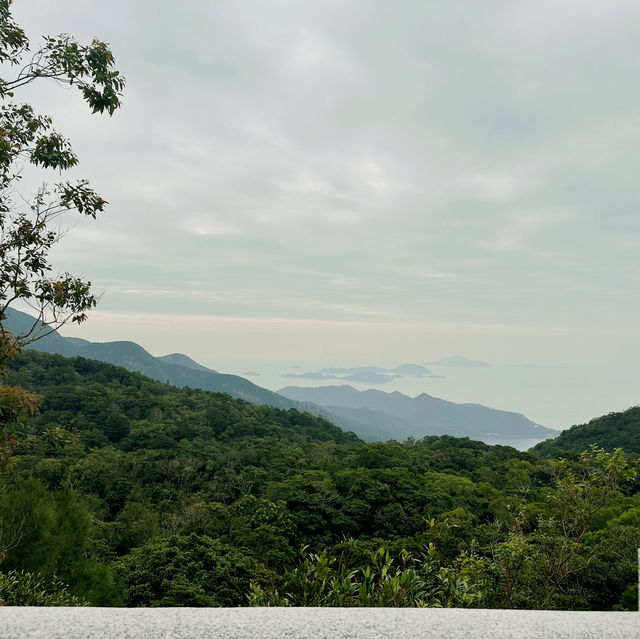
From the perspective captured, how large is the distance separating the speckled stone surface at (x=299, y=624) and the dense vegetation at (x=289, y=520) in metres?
1.83

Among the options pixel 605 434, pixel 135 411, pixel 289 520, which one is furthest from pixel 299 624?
pixel 605 434

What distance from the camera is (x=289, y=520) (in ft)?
69.8

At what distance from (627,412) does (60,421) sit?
72261 millimetres

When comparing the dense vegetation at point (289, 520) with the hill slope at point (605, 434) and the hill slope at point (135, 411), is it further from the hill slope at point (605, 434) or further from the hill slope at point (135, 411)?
the hill slope at point (605, 434)

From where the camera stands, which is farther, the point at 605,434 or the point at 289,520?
the point at 605,434

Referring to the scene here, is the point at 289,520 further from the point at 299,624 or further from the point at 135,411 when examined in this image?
the point at 135,411

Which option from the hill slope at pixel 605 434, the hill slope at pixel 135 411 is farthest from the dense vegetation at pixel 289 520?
the hill slope at pixel 605 434

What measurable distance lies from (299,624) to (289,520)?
70.2 feet

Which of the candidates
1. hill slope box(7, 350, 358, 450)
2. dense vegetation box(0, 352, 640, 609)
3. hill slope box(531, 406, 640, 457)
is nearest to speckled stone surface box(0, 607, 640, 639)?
dense vegetation box(0, 352, 640, 609)

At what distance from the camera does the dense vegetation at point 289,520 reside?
204 inches

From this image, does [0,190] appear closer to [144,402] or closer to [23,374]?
[144,402]

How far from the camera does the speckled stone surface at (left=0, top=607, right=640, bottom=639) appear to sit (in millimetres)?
1738

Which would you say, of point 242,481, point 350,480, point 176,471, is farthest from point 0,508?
point 176,471

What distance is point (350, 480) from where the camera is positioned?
26.7 m
